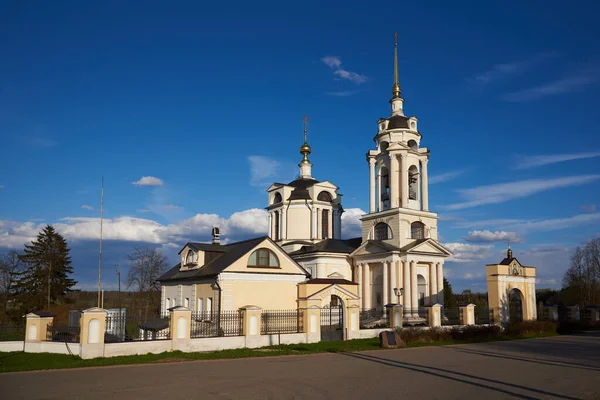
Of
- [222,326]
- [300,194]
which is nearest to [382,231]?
[300,194]

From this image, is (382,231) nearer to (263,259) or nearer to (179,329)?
(263,259)

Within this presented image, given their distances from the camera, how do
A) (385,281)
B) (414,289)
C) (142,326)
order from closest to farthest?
(142,326) < (414,289) < (385,281)

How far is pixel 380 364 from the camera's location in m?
16.0

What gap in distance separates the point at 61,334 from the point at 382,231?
23.0 meters

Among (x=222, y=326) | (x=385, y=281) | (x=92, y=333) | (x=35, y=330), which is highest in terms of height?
(x=385, y=281)

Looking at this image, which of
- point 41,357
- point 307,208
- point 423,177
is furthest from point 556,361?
point 307,208

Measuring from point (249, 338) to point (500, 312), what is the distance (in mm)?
15927

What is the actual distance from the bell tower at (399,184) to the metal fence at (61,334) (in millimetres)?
22053

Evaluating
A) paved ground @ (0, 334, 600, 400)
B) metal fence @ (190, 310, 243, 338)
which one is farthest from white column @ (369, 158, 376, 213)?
paved ground @ (0, 334, 600, 400)

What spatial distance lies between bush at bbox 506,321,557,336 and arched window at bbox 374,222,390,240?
11.5 m

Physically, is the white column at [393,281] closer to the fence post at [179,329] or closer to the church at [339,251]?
the church at [339,251]

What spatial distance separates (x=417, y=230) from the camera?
36.9 metres

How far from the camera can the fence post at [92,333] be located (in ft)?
54.7

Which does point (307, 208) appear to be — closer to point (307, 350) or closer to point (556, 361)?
point (307, 350)
